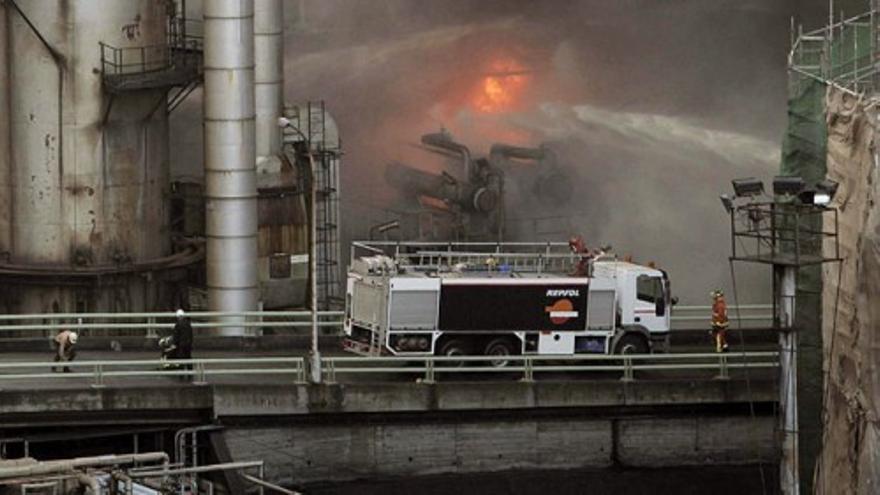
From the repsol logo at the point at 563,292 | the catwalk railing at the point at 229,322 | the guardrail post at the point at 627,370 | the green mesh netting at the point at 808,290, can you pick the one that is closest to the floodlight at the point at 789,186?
the green mesh netting at the point at 808,290

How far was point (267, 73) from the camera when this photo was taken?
1976 inches

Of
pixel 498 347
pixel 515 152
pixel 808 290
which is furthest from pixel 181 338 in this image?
pixel 515 152

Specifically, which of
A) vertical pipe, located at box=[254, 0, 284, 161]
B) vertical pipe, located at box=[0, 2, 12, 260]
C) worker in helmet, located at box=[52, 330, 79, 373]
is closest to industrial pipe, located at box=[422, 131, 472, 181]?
vertical pipe, located at box=[254, 0, 284, 161]

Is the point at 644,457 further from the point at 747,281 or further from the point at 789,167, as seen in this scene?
the point at 747,281

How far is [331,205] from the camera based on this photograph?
52188 millimetres

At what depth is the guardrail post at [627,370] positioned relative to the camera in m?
39.9

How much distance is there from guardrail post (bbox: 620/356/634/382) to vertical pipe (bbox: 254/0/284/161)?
488 inches

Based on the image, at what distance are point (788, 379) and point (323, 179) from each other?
69.1 feet

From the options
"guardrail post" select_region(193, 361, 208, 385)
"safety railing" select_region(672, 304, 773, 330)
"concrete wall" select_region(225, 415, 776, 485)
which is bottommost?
"concrete wall" select_region(225, 415, 776, 485)

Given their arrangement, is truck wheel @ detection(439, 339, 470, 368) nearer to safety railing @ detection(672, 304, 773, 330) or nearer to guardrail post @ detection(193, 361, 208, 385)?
guardrail post @ detection(193, 361, 208, 385)

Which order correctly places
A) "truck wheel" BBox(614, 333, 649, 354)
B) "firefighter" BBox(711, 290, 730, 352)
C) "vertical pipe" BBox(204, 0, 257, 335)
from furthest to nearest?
"vertical pipe" BBox(204, 0, 257, 335)
"truck wheel" BBox(614, 333, 649, 354)
"firefighter" BBox(711, 290, 730, 352)

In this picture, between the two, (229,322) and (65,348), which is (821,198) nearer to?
(65,348)

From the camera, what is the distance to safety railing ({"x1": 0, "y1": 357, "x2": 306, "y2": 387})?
126 ft

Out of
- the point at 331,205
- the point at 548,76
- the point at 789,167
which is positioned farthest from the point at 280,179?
the point at 789,167
